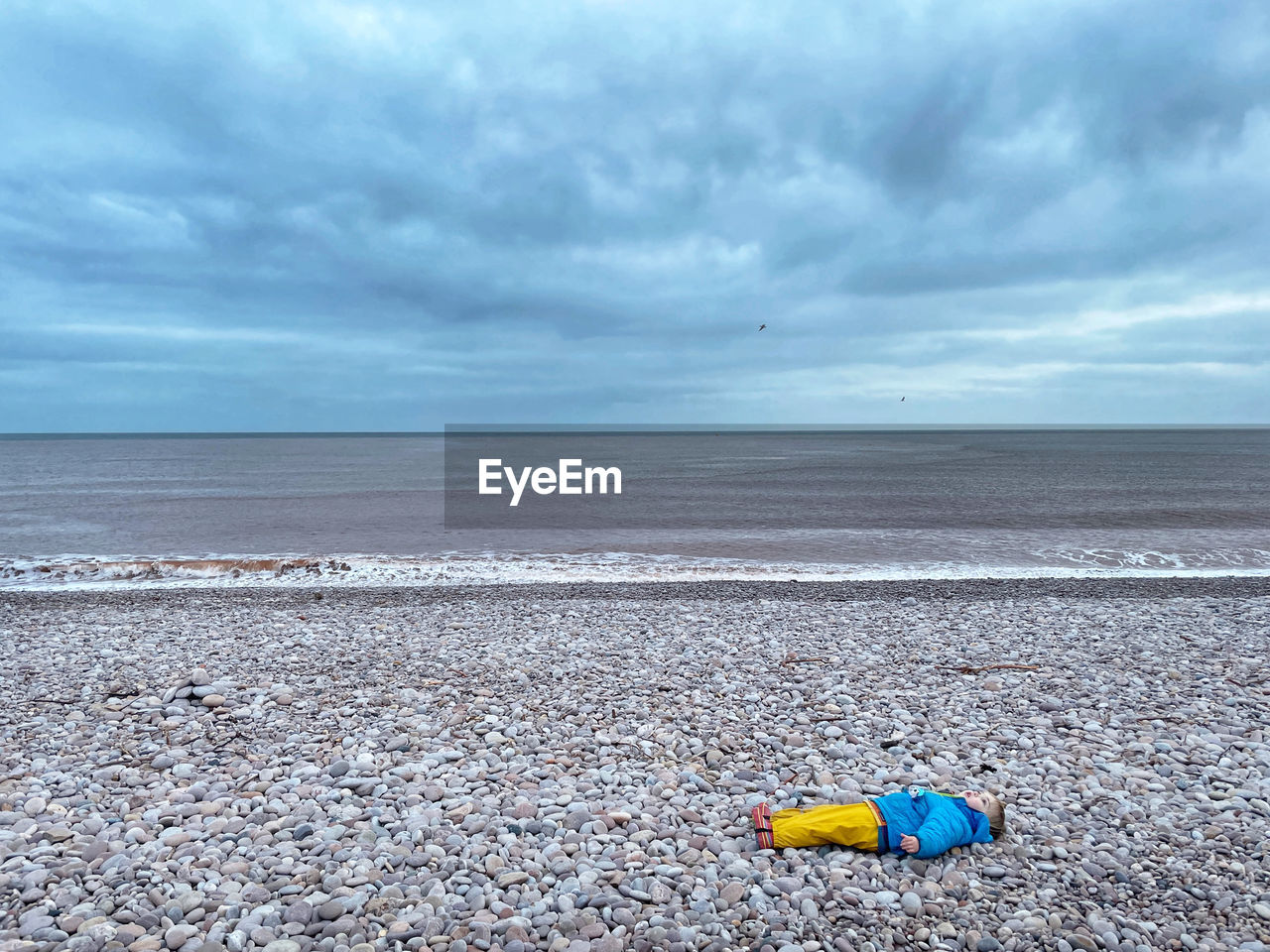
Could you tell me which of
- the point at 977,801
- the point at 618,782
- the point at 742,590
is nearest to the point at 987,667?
the point at 977,801

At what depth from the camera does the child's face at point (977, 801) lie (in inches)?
216

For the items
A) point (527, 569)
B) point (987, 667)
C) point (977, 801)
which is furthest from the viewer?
point (527, 569)

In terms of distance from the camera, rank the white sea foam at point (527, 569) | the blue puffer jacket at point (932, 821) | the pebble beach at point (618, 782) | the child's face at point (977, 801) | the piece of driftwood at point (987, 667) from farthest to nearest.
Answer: the white sea foam at point (527, 569) → the piece of driftwood at point (987, 667) → the child's face at point (977, 801) → the blue puffer jacket at point (932, 821) → the pebble beach at point (618, 782)

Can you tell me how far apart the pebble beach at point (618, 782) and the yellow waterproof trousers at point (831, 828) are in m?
0.11

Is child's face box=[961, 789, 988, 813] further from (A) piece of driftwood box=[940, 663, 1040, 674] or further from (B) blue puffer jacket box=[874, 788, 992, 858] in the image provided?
(A) piece of driftwood box=[940, 663, 1040, 674]

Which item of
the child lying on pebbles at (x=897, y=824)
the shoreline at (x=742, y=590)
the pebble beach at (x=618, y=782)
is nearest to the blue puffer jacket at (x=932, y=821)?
the child lying on pebbles at (x=897, y=824)

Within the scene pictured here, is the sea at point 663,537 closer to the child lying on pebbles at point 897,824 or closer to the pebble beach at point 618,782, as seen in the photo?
the pebble beach at point 618,782

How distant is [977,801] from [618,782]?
2.91 metres

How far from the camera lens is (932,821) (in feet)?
17.3

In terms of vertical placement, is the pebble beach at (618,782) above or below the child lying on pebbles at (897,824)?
below

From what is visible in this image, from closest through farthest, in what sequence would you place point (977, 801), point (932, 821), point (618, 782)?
point (932, 821) → point (977, 801) → point (618, 782)

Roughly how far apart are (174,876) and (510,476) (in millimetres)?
64422

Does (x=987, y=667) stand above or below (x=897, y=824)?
below

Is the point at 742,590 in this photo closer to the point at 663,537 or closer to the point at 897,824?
the point at 663,537
